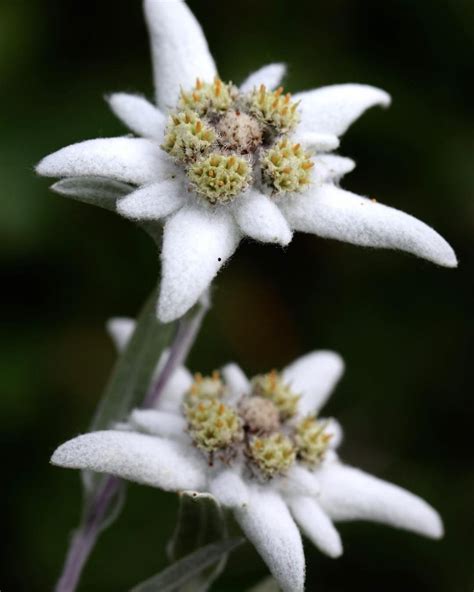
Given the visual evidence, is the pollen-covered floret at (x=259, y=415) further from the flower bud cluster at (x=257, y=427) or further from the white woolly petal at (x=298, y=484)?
the white woolly petal at (x=298, y=484)

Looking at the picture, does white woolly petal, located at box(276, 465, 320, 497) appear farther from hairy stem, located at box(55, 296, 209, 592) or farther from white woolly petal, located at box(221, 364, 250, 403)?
hairy stem, located at box(55, 296, 209, 592)

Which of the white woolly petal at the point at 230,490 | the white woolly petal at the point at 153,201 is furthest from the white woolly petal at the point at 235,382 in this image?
the white woolly petal at the point at 153,201

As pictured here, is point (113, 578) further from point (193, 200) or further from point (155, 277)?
point (193, 200)

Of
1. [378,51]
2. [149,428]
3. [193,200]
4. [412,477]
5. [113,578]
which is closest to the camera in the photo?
[193,200]

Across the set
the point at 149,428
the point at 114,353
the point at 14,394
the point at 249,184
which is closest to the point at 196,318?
the point at 149,428

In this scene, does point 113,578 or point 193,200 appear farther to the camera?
point 113,578

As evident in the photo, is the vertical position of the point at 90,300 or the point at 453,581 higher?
the point at 90,300

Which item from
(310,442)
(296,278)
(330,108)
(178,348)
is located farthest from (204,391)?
(296,278)
